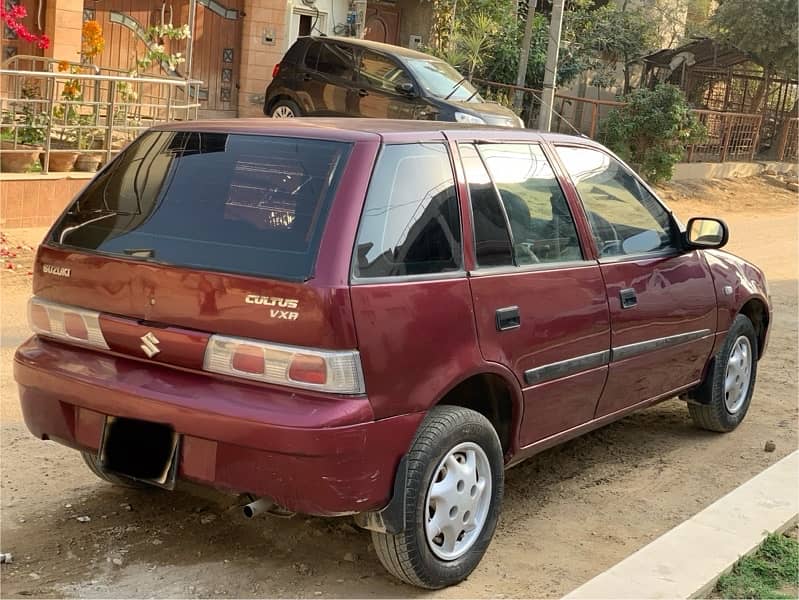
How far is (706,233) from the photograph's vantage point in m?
5.59

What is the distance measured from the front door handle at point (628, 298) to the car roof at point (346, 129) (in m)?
0.91

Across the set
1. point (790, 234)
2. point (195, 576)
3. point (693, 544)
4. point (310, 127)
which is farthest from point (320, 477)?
point (790, 234)

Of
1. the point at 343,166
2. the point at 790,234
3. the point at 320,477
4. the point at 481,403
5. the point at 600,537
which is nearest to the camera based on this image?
the point at 320,477

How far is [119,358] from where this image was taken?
384cm

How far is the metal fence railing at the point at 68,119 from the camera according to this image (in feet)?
33.6

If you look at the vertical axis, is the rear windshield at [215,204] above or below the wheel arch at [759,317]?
above

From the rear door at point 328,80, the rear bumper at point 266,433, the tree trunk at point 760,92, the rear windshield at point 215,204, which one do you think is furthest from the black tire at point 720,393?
the tree trunk at point 760,92

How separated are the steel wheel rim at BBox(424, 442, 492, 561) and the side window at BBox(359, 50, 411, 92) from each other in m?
11.8

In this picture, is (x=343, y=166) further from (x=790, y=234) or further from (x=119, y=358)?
(x=790, y=234)

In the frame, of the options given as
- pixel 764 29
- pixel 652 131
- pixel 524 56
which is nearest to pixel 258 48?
pixel 524 56

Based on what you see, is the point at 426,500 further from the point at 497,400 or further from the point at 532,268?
the point at 532,268

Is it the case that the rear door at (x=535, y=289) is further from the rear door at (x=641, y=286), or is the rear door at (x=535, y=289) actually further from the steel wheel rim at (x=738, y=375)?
the steel wheel rim at (x=738, y=375)

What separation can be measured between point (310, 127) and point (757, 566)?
242 centimetres

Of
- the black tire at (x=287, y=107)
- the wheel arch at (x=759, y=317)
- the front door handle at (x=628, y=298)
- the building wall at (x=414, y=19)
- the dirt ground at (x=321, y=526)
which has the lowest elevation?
the dirt ground at (x=321, y=526)
